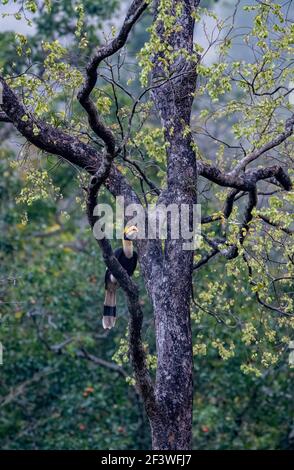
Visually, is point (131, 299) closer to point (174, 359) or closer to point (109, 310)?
point (174, 359)

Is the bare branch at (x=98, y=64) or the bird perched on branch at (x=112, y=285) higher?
the bare branch at (x=98, y=64)

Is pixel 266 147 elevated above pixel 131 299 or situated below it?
above

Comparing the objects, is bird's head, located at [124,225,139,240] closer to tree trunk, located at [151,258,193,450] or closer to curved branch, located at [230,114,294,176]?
tree trunk, located at [151,258,193,450]

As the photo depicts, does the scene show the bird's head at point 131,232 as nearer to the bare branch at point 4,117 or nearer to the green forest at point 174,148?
the green forest at point 174,148

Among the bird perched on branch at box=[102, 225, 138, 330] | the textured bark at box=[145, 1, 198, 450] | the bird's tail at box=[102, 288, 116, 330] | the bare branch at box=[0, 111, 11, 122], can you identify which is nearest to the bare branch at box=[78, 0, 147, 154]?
the textured bark at box=[145, 1, 198, 450]

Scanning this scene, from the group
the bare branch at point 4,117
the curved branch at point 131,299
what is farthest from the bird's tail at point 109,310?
the bare branch at point 4,117

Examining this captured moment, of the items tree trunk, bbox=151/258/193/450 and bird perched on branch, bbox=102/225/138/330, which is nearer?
tree trunk, bbox=151/258/193/450

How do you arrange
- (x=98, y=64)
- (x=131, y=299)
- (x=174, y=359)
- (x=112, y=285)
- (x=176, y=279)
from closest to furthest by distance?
(x=98, y=64) → (x=131, y=299) → (x=174, y=359) → (x=176, y=279) → (x=112, y=285)

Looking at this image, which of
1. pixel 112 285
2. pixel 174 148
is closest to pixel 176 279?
pixel 174 148

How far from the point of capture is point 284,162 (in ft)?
28.3

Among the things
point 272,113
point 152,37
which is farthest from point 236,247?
point 152,37

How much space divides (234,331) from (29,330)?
10.0 feet

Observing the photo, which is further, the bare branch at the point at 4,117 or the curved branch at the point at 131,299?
the bare branch at the point at 4,117

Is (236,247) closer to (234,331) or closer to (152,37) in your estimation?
(152,37)
